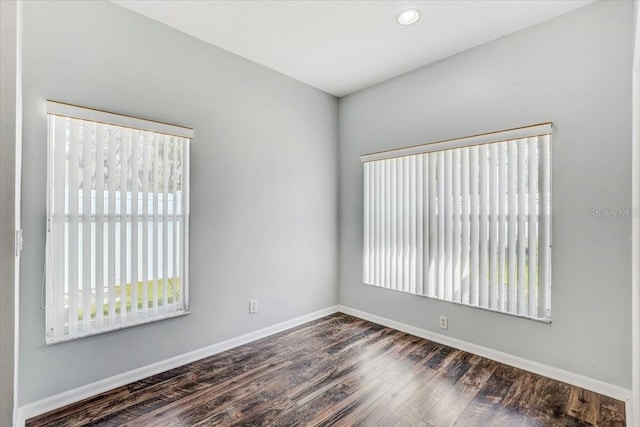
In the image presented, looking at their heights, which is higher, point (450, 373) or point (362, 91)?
point (362, 91)

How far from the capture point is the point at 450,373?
240cm

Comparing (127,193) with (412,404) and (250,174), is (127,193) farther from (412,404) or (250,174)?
(412,404)

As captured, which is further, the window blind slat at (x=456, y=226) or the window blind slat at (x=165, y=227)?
the window blind slat at (x=456, y=226)

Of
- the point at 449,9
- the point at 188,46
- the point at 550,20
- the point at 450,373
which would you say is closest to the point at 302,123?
the point at 188,46

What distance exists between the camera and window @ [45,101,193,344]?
196 cm

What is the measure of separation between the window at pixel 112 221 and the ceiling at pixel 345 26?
0.89 meters

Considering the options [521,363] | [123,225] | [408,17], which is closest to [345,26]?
[408,17]

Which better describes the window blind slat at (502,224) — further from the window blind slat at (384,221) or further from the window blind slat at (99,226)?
the window blind slat at (99,226)

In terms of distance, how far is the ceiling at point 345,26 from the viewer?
2.20 m

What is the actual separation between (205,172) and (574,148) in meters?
2.89

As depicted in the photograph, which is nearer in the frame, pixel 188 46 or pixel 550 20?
pixel 550 20

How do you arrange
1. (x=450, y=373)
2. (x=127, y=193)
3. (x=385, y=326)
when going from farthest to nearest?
(x=385, y=326), (x=450, y=373), (x=127, y=193)

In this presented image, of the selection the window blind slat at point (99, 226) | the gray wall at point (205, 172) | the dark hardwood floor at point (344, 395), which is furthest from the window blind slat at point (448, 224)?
the window blind slat at point (99, 226)

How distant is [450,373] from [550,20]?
2.83m
